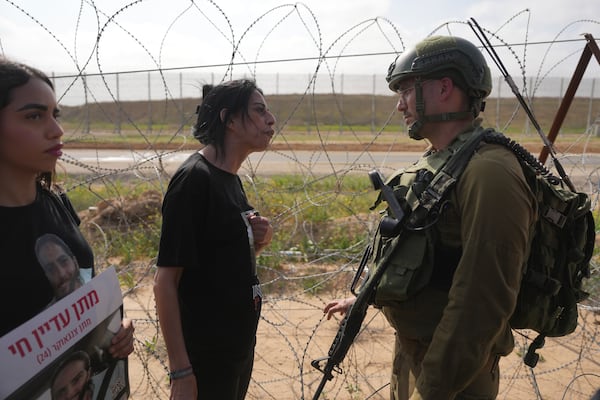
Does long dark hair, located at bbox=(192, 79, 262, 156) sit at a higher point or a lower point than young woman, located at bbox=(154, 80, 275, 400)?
higher

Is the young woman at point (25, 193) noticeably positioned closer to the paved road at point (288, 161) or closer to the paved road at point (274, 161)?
the paved road at point (288, 161)

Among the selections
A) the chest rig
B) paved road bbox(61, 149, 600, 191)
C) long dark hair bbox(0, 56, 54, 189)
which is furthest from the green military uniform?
paved road bbox(61, 149, 600, 191)

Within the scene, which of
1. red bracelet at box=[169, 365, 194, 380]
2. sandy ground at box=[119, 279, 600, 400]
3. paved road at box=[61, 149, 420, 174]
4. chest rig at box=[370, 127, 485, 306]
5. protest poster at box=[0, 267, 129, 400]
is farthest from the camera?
paved road at box=[61, 149, 420, 174]

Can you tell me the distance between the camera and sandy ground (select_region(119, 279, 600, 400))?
3.22m

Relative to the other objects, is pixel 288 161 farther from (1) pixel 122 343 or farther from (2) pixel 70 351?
(2) pixel 70 351

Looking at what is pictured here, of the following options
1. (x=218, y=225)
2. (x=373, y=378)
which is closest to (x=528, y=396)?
(x=373, y=378)

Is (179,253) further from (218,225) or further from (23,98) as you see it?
(23,98)

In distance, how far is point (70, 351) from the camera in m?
1.21

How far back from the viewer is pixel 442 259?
1.62 meters

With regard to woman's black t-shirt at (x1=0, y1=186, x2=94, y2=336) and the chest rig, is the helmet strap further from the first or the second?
woman's black t-shirt at (x1=0, y1=186, x2=94, y2=336)

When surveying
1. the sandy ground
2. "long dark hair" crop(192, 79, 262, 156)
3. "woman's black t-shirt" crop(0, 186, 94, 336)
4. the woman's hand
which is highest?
"long dark hair" crop(192, 79, 262, 156)

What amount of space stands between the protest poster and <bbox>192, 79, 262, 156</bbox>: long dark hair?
74 centimetres

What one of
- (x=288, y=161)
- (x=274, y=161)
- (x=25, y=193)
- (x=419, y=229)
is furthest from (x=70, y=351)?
(x=274, y=161)

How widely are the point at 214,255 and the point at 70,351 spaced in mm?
669
